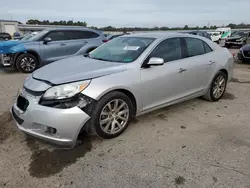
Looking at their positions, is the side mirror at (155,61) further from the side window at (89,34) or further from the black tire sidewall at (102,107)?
the side window at (89,34)

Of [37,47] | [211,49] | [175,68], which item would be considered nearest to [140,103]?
[175,68]

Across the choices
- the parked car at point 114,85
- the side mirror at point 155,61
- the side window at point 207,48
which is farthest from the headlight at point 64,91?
the side window at point 207,48

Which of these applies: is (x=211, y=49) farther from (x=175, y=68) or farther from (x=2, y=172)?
(x=2, y=172)

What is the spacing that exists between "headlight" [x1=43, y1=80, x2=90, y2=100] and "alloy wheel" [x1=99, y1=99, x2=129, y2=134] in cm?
46

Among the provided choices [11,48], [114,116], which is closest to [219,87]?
[114,116]

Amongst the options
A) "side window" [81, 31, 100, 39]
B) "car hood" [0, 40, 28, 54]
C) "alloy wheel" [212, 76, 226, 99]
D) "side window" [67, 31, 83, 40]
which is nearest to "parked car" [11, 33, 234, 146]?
"alloy wheel" [212, 76, 226, 99]

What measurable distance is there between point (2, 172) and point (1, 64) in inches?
263

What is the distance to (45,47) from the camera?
315 inches

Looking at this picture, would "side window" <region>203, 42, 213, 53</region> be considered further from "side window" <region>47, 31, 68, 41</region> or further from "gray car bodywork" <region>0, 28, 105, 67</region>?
"side window" <region>47, 31, 68, 41</region>

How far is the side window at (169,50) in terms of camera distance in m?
3.51

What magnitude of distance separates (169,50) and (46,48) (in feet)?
18.9

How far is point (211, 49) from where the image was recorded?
4492 mm

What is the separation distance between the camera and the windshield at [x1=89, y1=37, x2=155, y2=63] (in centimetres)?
342

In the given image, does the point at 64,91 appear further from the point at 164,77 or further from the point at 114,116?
the point at 164,77
